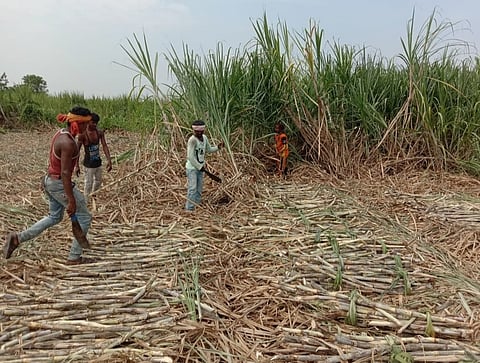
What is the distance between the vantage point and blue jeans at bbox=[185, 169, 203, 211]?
433 centimetres

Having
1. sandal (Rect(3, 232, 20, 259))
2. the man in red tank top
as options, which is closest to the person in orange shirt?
the man in red tank top

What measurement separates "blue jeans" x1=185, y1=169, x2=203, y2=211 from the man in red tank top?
1323 millimetres

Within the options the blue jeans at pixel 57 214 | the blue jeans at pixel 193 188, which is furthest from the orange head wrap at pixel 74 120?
the blue jeans at pixel 193 188

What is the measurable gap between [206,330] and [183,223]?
1.85 metres

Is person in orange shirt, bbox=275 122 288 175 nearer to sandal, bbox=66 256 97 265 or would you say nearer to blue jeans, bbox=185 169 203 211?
blue jeans, bbox=185 169 203 211

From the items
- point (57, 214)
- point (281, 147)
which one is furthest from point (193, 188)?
point (281, 147)

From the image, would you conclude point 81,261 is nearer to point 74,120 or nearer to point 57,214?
point 57,214

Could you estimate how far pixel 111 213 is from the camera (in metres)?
4.21

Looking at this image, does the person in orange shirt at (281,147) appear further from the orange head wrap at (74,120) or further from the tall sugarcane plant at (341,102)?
the orange head wrap at (74,120)

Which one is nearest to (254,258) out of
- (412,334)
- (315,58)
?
(412,334)

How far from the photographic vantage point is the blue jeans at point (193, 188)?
4332 mm

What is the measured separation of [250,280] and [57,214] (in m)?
1.41

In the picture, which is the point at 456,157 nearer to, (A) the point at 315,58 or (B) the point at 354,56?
(B) the point at 354,56

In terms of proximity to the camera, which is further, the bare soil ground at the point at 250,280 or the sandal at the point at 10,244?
the sandal at the point at 10,244
